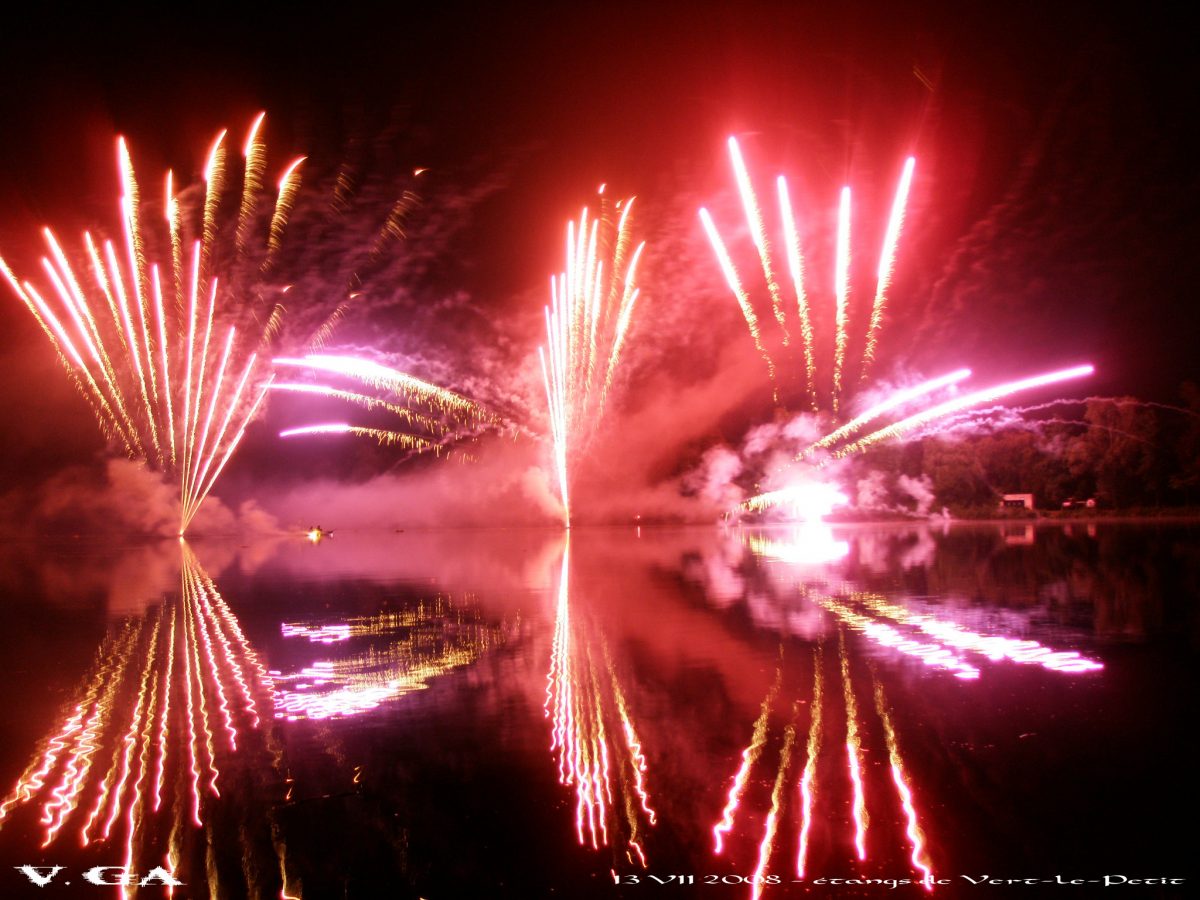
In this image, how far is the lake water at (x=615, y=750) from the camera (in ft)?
12.4

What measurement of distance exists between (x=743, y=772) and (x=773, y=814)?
0.60 metres

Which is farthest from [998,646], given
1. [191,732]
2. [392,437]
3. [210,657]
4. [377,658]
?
[392,437]

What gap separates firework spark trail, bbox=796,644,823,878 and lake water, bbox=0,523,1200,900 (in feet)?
0.06

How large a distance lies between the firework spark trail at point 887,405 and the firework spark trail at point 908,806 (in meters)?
33.0

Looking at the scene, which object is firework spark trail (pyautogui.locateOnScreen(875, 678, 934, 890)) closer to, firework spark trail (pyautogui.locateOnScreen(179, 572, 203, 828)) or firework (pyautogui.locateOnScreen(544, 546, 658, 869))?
firework (pyautogui.locateOnScreen(544, 546, 658, 869))

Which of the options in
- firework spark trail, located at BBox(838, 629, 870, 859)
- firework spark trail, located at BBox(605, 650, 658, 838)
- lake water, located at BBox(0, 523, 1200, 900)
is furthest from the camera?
firework spark trail, located at BBox(605, 650, 658, 838)

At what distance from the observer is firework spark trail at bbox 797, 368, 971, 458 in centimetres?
3800

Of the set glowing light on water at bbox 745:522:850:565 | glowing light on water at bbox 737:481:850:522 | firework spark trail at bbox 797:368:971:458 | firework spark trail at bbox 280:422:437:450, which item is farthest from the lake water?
firework spark trail at bbox 280:422:437:450

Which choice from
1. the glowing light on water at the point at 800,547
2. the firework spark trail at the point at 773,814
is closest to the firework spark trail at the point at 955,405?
the glowing light on water at the point at 800,547

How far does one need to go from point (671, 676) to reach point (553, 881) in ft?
12.5

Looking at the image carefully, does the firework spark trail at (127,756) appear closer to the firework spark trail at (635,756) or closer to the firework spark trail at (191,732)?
the firework spark trail at (191,732)

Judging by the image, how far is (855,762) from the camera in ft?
16.2

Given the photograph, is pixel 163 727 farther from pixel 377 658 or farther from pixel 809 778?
pixel 809 778

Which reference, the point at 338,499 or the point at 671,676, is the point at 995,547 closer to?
the point at 671,676
